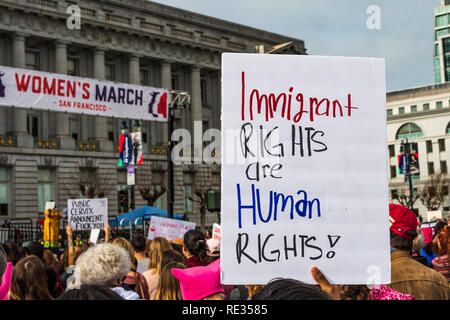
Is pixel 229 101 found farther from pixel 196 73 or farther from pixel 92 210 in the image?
pixel 196 73

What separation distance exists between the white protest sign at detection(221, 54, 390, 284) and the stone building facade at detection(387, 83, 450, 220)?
8409 cm

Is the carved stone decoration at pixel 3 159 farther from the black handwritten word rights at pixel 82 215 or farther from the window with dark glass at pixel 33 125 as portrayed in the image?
the black handwritten word rights at pixel 82 215

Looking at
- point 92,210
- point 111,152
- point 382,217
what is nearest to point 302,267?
point 382,217

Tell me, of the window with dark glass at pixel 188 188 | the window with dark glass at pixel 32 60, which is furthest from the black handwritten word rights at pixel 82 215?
the window with dark glass at pixel 188 188

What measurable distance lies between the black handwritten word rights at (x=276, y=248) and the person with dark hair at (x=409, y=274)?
960 millimetres

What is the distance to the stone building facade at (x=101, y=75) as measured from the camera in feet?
141

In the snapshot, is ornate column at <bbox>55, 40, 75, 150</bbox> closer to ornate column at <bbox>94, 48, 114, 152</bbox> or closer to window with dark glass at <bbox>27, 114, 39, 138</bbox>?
window with dark glass at <bbox>27, 114, 39, 138</bbox>

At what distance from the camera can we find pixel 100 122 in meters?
48.4

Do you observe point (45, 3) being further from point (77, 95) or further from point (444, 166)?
point (444, 166)

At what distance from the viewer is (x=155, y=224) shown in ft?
39.4

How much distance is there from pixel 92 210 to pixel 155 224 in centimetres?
218

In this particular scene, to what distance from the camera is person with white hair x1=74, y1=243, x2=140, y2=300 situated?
374 cm

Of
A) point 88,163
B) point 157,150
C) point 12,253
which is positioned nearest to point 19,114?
point 88,163

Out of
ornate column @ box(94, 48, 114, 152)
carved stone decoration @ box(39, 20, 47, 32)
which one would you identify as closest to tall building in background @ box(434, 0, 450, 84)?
ornate column @ box(94, 48, 114, 152)
